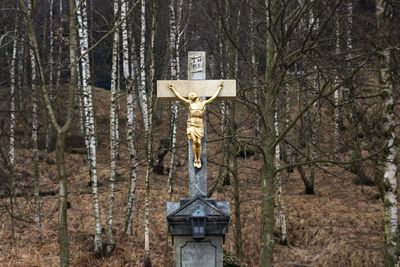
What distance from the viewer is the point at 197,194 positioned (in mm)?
7734

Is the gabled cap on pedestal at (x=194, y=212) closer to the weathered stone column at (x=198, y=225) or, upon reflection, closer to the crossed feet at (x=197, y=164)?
the weathered stone column at (x=198, y=225)

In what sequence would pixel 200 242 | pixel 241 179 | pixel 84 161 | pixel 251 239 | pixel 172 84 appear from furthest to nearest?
pixel 84 161 < pixel 241 179 < pixel 251 239 < pixel 172 84 < pixel 200 242

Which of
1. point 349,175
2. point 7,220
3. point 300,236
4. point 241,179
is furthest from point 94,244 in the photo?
point 349,175

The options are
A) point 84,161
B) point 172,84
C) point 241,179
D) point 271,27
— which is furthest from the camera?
point 84,161

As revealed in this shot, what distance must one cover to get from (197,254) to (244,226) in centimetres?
739

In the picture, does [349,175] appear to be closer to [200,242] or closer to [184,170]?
[184,170]

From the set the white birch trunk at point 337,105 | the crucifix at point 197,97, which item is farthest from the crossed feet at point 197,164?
the white birch trunk at point 337,105

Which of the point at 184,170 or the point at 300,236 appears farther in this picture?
the point at 184,170

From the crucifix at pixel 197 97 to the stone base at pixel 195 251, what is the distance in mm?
608

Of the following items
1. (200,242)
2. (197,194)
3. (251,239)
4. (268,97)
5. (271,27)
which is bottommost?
(251,239)

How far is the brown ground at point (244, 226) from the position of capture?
12.6m

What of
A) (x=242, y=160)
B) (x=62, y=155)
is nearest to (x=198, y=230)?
(x=62, y=155)

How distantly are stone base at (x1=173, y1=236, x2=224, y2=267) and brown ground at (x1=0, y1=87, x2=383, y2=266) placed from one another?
3.70 meters

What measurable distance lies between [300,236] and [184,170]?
6665 millimetres
